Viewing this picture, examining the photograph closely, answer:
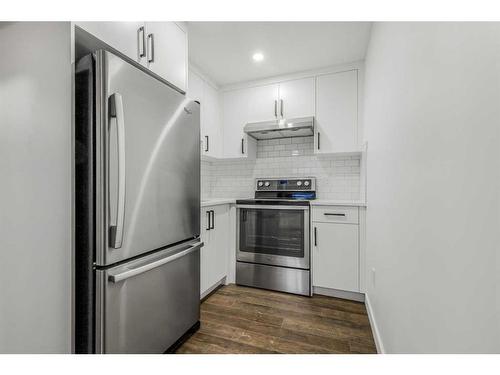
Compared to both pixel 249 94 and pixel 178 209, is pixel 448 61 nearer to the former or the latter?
pixel 178 209

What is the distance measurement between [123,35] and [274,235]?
2002 millimetres

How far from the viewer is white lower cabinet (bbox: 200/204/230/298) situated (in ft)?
7.22

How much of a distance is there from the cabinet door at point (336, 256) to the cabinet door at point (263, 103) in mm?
1320

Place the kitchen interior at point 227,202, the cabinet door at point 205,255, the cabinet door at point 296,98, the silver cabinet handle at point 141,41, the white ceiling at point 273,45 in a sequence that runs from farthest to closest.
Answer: the cabinet door at point 296,98
the cabinet door at point 205,255
the white ceiling at point 273,45
the silver cabinet handle at point 141,41
the kitchen interior at point 227,202

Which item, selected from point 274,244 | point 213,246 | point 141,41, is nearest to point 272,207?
point 274,244

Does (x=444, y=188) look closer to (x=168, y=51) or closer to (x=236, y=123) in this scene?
(x=168, y=51)

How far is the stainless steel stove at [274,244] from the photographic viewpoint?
7.86 ft

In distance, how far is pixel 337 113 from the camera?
2559 millimetres

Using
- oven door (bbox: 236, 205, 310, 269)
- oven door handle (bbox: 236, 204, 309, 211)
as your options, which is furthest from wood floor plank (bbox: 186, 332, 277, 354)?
oven door handle (bbox: 236, 204, 309, 211)

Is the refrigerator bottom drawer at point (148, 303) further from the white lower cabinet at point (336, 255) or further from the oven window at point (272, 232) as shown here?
the white lower cabinet at point (336, 255)

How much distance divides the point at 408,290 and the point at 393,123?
775 mm

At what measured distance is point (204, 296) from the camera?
2293mm

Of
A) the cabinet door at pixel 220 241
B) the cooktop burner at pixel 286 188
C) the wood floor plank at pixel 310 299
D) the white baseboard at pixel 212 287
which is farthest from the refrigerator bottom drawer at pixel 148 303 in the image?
the cooktop burner at pixel 286 188

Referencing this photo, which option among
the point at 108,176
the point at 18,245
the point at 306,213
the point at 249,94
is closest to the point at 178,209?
the point at 108,176
